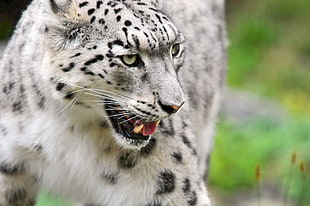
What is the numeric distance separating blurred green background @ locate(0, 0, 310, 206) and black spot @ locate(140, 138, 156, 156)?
1.18 meters

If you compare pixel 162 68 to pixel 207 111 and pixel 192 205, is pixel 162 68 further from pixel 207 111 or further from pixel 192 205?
pixel 207 111

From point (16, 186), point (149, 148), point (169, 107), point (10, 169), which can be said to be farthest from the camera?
point (16, 186)

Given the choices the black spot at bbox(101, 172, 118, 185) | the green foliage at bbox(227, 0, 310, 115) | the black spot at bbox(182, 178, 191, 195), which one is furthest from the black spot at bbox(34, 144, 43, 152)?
the green foliage at bbox(227, 0, 310, 115)

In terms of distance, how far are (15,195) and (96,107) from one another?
1.22 metres

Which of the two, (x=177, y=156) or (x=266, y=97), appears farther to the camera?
(x=266, y=97)

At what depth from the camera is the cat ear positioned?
542 cm

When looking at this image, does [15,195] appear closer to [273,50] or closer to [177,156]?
[177,156]

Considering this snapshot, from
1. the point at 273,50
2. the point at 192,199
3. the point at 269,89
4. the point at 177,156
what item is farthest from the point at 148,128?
the point at 273,50

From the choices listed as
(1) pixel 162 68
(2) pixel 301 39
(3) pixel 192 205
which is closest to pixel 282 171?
(3) pixel 192 205

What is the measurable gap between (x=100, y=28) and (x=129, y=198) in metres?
1.29

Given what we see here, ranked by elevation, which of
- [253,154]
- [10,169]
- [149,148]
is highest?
[149,148]

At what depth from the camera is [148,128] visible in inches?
218

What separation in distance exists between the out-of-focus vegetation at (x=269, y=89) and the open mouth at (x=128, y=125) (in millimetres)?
2621

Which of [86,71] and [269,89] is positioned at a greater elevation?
[86,71]
